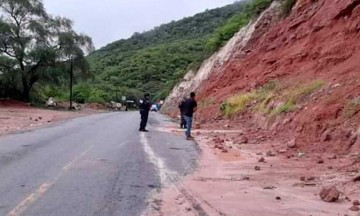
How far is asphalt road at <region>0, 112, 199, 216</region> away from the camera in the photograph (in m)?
7.96

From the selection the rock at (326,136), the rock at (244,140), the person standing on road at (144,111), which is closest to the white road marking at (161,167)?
the rock at (244,140)

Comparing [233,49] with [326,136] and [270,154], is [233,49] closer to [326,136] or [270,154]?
[326,136]

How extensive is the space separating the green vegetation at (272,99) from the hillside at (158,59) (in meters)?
56.3

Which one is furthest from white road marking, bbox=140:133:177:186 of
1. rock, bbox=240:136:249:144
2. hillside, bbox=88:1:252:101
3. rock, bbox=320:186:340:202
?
hillside, bbox=88:1:252:101

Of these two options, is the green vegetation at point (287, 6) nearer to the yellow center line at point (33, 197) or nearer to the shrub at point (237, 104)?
the shrub at point (237, 104)

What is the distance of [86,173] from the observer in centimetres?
1098

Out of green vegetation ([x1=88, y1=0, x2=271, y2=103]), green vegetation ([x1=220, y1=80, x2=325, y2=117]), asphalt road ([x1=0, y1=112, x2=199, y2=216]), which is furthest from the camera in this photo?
green vegetation ([x1=88, y1=0, x2=271, y2=103])

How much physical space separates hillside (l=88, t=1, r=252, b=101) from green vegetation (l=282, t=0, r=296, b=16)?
159 ft

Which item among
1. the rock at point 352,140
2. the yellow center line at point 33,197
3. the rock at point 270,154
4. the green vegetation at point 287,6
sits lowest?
the yellow center line at point 33,197

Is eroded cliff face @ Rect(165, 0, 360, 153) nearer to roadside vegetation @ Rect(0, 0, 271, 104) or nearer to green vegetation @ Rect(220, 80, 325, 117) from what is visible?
green vegetation @ Rect(220, 80, 325, 117)

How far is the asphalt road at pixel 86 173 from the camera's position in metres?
7.96

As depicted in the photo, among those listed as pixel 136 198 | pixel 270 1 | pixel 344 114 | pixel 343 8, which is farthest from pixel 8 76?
pixel 136 198

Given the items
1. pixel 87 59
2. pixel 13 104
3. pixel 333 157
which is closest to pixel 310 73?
pixel 333 157

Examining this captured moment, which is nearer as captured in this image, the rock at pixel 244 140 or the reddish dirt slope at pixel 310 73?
the reddish dirt slope at pixel 310 73
